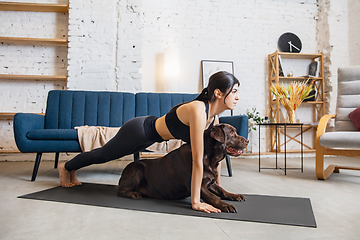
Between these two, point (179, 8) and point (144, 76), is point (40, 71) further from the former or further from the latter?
point (179, 8)

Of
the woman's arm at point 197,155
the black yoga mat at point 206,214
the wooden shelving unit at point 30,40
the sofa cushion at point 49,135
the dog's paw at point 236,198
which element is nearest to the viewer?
the black yoga mat at point 206,214

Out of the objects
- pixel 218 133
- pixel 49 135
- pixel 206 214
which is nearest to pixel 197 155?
pixel 218 133

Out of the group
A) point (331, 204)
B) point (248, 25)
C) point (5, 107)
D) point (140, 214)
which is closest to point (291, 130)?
point (248, 25)

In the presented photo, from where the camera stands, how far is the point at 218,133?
1.62 meters

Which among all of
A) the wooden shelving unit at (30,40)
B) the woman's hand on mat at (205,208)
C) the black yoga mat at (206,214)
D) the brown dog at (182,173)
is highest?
the wooden shelving unit at (30,40)

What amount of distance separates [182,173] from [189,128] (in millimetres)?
284

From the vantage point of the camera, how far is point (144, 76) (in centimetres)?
470

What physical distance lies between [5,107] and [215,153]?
13.3ft

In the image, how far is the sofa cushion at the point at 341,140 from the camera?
7.47 ft

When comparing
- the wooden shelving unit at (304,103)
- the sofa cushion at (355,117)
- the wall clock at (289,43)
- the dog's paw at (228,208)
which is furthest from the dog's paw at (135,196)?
the wall clock at (289,43)

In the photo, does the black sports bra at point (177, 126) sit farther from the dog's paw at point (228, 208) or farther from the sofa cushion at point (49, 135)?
the sofa cushion at point (49, 135)

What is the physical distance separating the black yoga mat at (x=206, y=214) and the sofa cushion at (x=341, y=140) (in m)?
0.84

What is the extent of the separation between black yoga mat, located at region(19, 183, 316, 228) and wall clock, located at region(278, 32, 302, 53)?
3928 mm

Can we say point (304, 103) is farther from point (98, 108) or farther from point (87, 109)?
point (87, 109)
